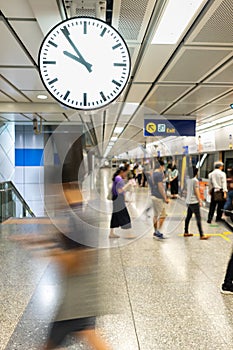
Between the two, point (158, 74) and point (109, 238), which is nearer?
point (158, 74)

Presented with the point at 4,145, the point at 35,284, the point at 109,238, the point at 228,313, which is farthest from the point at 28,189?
the point at 228,313

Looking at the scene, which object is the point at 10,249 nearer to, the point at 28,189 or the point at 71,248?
the point at 71,248

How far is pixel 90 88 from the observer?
6.52 ft

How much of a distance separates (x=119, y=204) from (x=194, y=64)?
10.5 feet

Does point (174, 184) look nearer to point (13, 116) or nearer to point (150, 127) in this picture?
point (150, 127)

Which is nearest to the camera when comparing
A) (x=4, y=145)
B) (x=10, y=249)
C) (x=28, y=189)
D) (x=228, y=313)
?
(x=228, y=313)

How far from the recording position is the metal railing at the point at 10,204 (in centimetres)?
756

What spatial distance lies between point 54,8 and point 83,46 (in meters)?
0.68

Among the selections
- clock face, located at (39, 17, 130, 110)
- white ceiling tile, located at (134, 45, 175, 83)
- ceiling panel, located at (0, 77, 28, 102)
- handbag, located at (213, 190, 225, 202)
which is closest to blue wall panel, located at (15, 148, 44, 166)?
ceiling panel, located at (0, 77, 28, 102)

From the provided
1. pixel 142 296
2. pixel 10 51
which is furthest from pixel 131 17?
pixel 142 296

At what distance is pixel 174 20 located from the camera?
2.61 m

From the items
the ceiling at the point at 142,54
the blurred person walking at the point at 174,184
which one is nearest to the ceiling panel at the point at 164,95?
the ceiling at the point at 142,54

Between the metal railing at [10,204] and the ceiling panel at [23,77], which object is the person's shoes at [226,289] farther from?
the metal railing at [10,204]

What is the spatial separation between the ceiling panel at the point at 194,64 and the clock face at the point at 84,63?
157 centimetres
